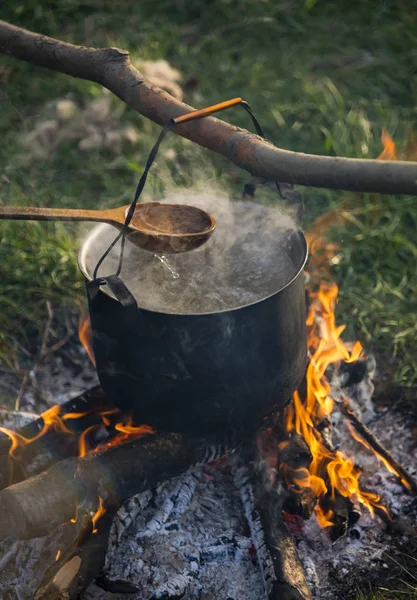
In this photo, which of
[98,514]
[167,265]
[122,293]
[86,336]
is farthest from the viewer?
[86,336]

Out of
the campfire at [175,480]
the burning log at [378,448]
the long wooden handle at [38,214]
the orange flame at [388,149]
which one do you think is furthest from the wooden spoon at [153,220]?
the orange flame at [388,149]

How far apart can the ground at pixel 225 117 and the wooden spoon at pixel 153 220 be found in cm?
134

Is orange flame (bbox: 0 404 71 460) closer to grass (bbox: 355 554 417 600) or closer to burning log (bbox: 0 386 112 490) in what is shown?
burning log (bbox: 0 386 112 490)

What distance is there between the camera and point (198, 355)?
234 centimetres

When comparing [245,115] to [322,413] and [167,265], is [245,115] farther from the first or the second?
[322,413]

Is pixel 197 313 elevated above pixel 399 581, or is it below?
above

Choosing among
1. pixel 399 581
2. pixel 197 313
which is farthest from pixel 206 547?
pixel 197 313

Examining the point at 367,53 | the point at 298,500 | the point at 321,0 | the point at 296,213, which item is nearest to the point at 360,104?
the point at 367,53

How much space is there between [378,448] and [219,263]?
1.08 metres

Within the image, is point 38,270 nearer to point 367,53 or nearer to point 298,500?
point 298,500

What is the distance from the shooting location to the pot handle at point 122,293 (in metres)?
2.17

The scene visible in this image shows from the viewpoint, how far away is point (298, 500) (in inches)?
105

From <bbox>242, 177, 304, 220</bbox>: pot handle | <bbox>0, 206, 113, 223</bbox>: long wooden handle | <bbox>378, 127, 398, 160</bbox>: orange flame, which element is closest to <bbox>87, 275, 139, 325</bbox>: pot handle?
<bbox>0, 206, 113, 223</bbox>: long wooden handle

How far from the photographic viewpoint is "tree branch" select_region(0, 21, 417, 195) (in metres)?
1.97
